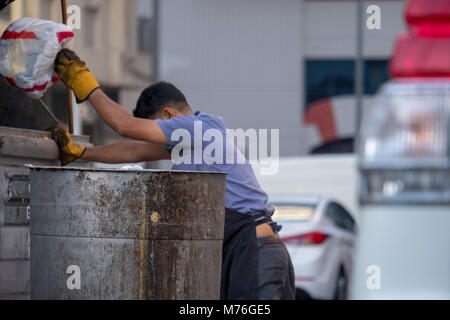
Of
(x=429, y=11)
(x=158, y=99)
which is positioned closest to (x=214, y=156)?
(x=158, y=99)

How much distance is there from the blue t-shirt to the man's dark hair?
0.15 metres

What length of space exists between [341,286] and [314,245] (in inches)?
29.2

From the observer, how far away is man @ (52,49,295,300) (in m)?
4.00

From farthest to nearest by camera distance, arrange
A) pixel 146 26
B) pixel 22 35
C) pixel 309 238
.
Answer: pixel 146 26 → pixel 309 238 → pixel 22 35

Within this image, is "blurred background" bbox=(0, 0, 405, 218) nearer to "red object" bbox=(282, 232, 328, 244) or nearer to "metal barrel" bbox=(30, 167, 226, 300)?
"red object" bbox=(282, 232, 328, 244)

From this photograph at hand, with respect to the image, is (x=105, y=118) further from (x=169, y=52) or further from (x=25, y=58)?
(x=169, y=52)

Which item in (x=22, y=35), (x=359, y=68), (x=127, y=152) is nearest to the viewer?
(x=22, y=35)

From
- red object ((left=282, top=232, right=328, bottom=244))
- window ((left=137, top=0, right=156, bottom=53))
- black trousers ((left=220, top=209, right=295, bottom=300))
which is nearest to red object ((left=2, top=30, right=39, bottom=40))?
black trousers ((left=220, top=209, right=295, bottom=300))

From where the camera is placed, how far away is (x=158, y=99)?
4.27 meters

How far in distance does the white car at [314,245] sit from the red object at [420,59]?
7.87 m

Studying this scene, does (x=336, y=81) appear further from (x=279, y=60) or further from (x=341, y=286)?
(x=341, y=286)

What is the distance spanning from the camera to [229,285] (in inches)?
164
